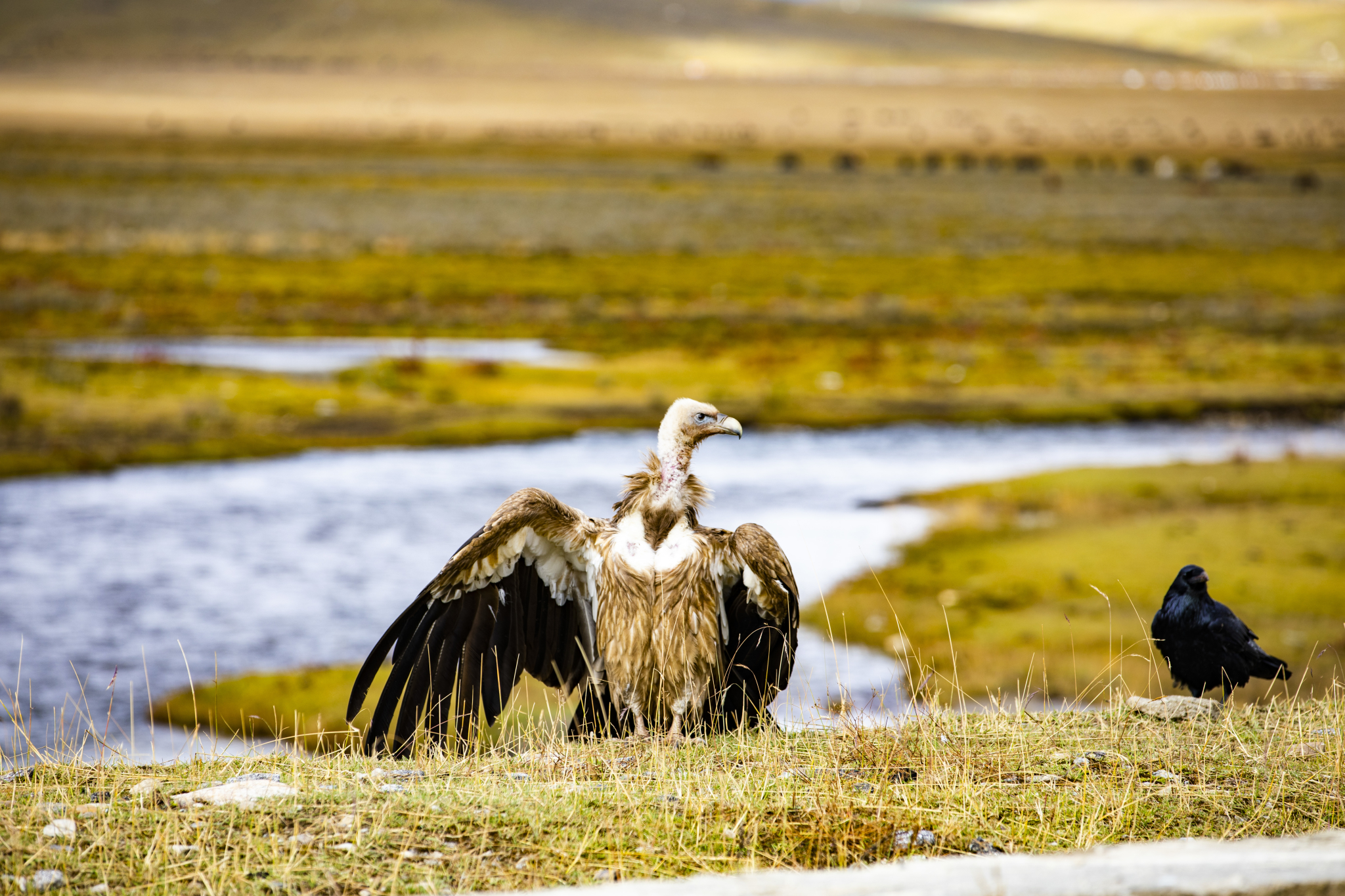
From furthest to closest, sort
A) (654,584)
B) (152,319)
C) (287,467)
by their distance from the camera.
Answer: (152,319)
(287,467)
(654,584)

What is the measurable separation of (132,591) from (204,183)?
8465 cm

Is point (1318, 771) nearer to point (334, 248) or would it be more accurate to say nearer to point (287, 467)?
point (287, 467)

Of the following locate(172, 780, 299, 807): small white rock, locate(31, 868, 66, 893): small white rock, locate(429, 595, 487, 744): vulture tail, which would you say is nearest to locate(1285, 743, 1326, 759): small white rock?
locate(429, 595, 487, 744): vulture tail

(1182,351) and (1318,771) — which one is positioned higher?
(1182,351)

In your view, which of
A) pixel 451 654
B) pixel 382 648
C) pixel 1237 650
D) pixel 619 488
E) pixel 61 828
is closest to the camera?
pixel 61 828

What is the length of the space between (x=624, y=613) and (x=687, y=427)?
44.0 inches

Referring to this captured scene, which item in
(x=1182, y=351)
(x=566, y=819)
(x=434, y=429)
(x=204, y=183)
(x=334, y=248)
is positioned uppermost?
(x=204, y=183)

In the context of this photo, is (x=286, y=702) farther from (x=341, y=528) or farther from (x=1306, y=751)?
(x=1306, y=751)

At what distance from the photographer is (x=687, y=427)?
24.5ft

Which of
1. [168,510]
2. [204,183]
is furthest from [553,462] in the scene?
[204,183]

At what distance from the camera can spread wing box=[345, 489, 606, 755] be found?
724 cm

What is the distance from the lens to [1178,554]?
1805 cm

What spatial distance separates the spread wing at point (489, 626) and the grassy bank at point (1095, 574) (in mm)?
5246

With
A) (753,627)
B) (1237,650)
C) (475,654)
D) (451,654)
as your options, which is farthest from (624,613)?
(1237,650)
